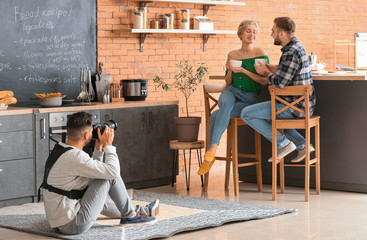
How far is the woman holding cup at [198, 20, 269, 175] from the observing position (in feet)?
20.3

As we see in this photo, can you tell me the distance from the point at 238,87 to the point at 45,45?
185 cm

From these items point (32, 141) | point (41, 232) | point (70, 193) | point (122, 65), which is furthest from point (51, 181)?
point (122, 65)

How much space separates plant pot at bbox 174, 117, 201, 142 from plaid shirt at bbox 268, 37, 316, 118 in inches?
38.1

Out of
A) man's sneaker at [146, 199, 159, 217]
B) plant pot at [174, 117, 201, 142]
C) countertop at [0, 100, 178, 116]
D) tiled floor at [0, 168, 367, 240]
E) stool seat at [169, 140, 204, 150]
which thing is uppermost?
countertop at [0, 100, 178, 116]

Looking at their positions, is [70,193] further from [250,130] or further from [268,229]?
[250,130]

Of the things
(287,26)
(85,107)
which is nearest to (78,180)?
(85,107)

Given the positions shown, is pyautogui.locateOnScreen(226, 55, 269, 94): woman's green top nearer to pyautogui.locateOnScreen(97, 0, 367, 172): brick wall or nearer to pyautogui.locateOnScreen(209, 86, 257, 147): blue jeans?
pyautogui.locateOnScreen(209, 86, 257, 147): blue jeans

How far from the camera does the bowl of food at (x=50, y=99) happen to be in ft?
19.7

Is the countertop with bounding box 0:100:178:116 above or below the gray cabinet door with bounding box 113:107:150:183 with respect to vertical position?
above

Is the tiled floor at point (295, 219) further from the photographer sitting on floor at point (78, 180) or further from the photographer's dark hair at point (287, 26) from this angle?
the photographer's dark hair at point (287, 26)

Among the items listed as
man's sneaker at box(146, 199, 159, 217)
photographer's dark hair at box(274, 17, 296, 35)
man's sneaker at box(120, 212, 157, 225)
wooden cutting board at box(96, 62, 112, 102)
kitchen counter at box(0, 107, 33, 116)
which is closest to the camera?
man's sneaker at box(120, 212, 157, 225)

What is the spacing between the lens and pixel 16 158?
570cm

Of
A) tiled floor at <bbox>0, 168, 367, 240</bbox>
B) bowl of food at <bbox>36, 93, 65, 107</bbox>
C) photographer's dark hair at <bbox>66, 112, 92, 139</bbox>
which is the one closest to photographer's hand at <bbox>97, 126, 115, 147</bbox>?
photographer's dark hair at <bbox>66, 112, 92, 139</bbox>

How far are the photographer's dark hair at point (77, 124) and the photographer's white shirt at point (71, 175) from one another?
0.37 feet
